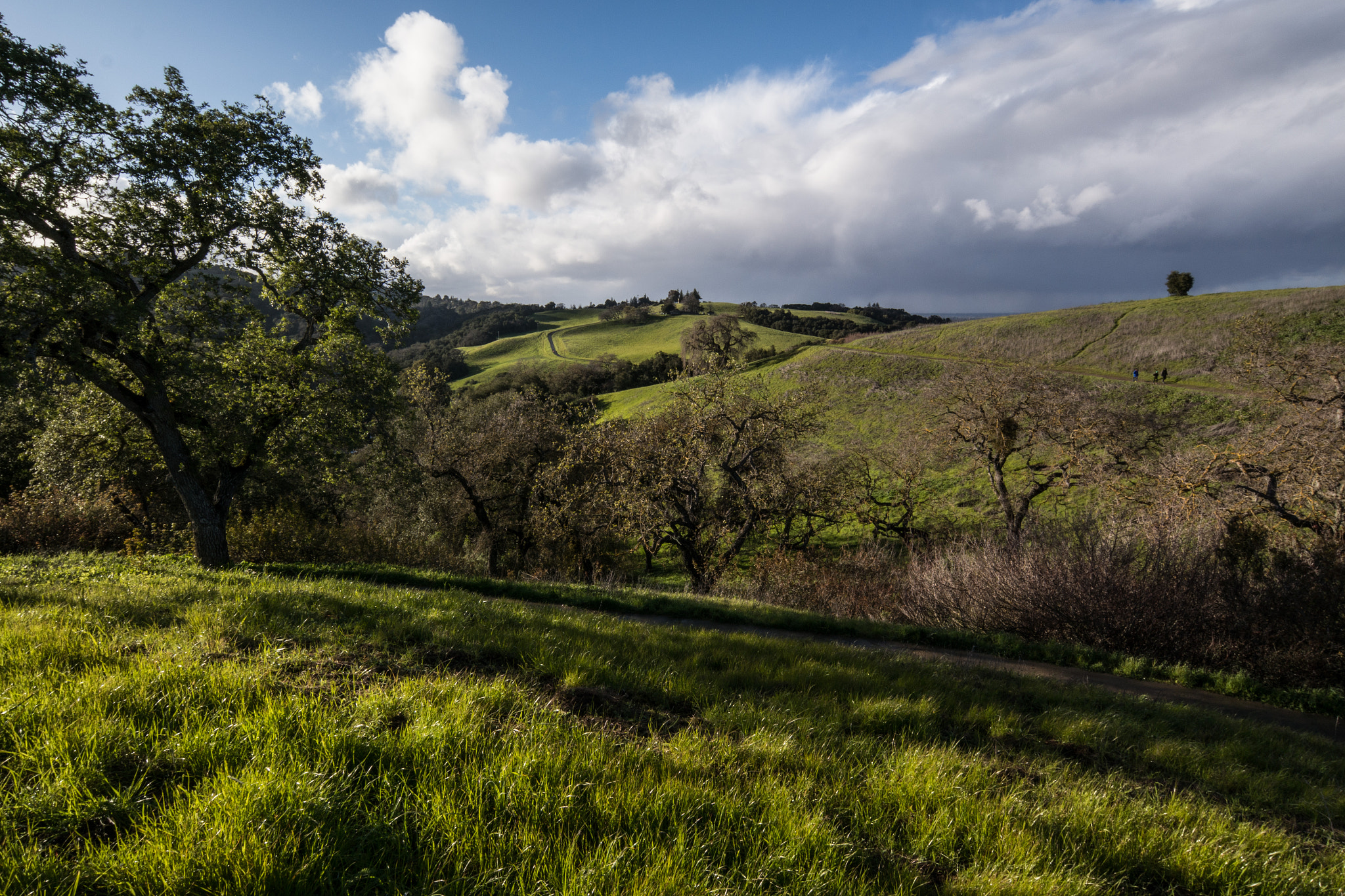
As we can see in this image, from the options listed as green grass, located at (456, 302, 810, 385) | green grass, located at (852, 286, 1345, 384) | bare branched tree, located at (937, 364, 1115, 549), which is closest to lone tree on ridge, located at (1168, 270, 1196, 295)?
green grass, located at (852, 286, 1345, 384)

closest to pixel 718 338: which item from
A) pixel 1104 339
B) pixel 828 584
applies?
pixel 1104 339

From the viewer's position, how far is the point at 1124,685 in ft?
30.5

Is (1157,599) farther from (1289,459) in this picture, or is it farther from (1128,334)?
(1128,334)

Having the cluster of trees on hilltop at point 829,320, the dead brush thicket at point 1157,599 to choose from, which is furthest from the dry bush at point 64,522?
the cluster of trees on hilltop at point 829,320

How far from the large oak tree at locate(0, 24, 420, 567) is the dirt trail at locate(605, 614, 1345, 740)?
40.2ft

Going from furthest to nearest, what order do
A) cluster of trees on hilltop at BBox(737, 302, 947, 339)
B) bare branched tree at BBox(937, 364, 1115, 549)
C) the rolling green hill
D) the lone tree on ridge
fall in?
cluster of trees on hilltop at BBox(737, 302, 947, 339) < the lone tree on ridge < the rolling green hill < bare branched tree at BBox(937, 364, 1115, 549)

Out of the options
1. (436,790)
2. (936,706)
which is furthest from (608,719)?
(936,706)

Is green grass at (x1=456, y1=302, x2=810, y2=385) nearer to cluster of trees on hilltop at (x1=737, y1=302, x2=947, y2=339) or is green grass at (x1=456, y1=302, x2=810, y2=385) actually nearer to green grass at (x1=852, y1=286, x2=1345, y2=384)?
cluster of trees on hilltop at (x1=737, y1=302, x2=947, y2=339)

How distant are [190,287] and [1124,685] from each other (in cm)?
2318

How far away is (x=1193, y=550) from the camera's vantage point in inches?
478

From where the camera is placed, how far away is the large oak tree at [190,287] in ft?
34.6

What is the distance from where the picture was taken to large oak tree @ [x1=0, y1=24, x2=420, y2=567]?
34.6 feet

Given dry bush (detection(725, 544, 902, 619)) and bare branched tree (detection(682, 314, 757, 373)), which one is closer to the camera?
dry bush (detection(725, 544, 902, 619))

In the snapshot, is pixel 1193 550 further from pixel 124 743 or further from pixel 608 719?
pixel 124 743
